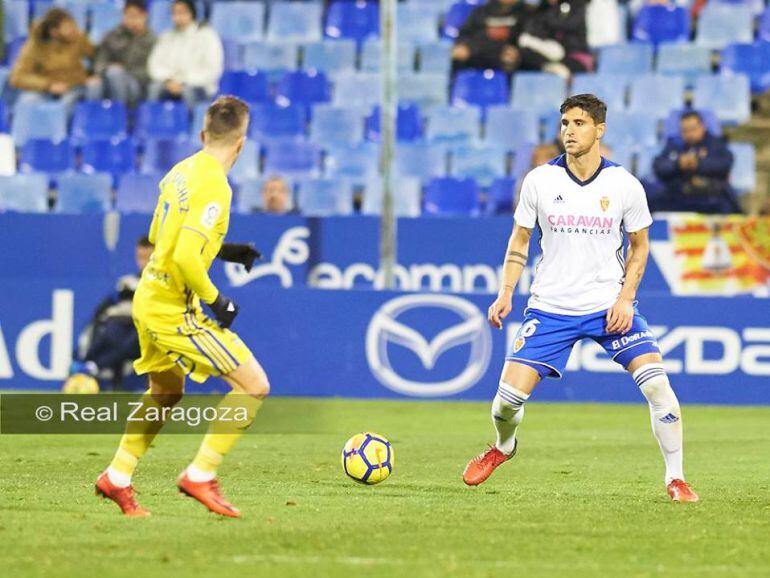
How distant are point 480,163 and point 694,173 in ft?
8.51

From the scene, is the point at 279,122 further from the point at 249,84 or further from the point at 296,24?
the point at 296,24

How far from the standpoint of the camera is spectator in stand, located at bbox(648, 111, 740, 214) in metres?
16.9

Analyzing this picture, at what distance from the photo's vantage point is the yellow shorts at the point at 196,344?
7.21m

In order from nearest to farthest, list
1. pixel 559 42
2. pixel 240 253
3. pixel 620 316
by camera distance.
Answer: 1. pixel 240 253
2. pixel 620 316
3. pixel 559 42

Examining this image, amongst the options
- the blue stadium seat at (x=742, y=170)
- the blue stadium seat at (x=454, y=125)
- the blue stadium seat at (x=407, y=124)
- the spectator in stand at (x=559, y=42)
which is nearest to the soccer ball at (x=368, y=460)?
the blue stadium seat at (x=742, y=170)

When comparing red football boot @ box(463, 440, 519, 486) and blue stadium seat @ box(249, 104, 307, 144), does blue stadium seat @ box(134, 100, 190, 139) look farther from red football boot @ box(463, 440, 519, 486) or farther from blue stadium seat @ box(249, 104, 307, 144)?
red football boot @ box(463, 440, 519, 486)

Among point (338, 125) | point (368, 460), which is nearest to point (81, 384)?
point (338, 125)

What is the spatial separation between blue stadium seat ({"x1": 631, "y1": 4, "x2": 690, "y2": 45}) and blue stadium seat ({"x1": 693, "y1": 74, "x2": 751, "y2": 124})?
125cm

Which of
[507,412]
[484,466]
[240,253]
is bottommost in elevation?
[484,466]

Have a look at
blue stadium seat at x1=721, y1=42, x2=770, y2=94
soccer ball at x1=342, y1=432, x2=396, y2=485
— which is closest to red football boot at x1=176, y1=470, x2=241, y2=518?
soccer ball at x1=342, y1=432, x2=396, y2=485

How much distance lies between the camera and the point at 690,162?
16.9 m

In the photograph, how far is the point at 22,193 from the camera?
58.7ft

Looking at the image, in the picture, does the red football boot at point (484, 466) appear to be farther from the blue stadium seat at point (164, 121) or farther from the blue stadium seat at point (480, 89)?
the blue stadium seat at point (164, 121)

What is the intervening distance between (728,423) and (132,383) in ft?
18.2
